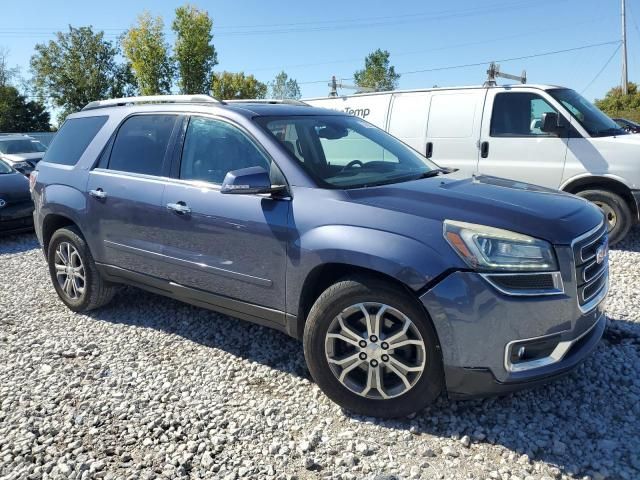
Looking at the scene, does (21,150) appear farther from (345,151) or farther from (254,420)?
(254,420)

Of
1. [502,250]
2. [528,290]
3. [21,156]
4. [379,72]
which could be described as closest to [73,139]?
[502,250]

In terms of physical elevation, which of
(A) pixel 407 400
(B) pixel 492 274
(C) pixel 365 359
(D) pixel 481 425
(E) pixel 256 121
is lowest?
(D) pixel 481 425

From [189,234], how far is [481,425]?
218 cm

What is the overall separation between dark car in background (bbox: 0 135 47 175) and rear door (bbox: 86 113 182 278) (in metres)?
10.0

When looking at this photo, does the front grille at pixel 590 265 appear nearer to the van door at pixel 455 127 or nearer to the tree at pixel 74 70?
the van door at pixel 455 127

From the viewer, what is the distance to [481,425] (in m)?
2.86

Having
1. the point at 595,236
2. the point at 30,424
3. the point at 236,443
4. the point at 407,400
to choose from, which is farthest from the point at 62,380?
the point at 595,236

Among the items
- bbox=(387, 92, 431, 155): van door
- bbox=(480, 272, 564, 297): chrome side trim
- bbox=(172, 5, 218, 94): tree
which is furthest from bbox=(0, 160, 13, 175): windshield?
bbox=(172, 5, 218, 94): tree

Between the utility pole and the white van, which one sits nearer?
the white van

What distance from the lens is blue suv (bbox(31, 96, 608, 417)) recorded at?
2.55 meters

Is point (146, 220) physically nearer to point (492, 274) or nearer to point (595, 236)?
point (492, 274)

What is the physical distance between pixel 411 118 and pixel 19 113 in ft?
148

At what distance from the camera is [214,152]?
11.7 feet

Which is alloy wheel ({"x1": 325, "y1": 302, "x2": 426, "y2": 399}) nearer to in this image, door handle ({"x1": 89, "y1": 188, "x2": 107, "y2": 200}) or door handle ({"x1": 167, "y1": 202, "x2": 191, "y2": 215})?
door handle ({"x1": 167, "y1": 202, "x2": 191, "y2": 215})
